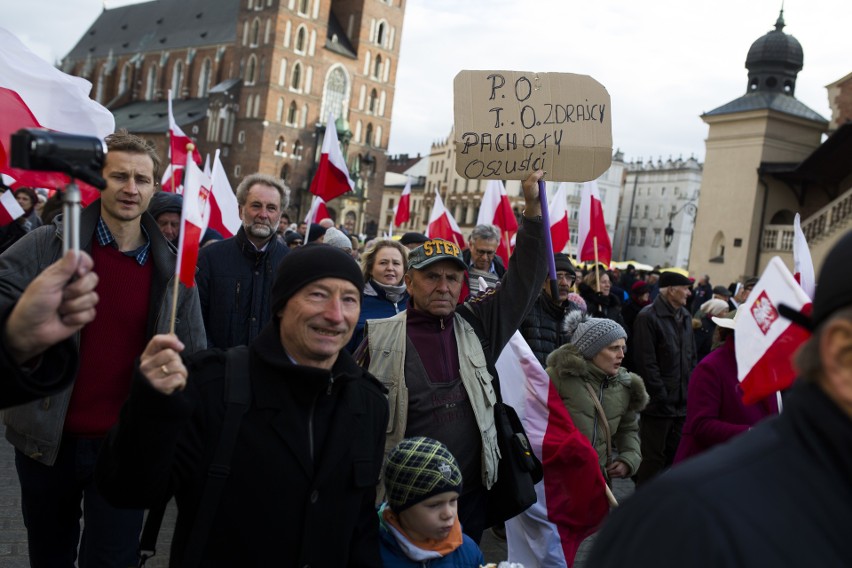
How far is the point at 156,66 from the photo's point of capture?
85688 millimetres

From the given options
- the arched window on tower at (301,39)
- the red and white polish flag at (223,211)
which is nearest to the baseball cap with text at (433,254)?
the red and white polish flag at (223,211)

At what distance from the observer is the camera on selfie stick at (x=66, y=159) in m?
1.81

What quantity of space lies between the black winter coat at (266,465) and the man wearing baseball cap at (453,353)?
935 millimetres

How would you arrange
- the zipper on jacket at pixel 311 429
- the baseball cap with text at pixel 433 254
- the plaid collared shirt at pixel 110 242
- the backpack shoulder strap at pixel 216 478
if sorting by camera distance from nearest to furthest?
the backpack shoulder strap at pixel 216 478 < the zipper on jacket at pixel 311 429 < the plaid collared shirt at pixel 110 242 < the baseball cap with text at pixel 433 254

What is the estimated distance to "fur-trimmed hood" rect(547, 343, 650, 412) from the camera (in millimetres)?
4859

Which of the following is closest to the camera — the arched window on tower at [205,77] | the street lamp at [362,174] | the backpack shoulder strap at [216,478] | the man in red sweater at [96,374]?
the backpack shoulder strap at [216,478]

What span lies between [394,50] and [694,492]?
76.4 meters

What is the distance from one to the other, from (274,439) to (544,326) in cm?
422

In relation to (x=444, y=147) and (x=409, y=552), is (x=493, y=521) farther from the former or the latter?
(x=444, y=147)

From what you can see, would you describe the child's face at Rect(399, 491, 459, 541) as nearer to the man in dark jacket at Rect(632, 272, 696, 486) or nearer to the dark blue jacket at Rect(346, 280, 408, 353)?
the dark blue jacket at Rect(346, 280, 408, 353)

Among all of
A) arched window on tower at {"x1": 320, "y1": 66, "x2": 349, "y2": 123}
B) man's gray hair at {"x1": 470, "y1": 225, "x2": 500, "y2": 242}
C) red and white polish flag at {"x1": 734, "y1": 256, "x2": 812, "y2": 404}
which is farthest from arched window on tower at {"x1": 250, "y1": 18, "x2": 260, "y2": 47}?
red and white polish flag at {"x1": 734, "y1": 256, "x2": 812, "y2": 404}

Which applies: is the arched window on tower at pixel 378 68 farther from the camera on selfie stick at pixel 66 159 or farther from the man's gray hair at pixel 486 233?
the camera on selfie stick at pixel 66 159

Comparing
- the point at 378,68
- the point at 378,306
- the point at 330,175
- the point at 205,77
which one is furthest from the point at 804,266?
the point at 205,77

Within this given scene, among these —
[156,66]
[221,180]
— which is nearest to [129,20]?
[156,66]
